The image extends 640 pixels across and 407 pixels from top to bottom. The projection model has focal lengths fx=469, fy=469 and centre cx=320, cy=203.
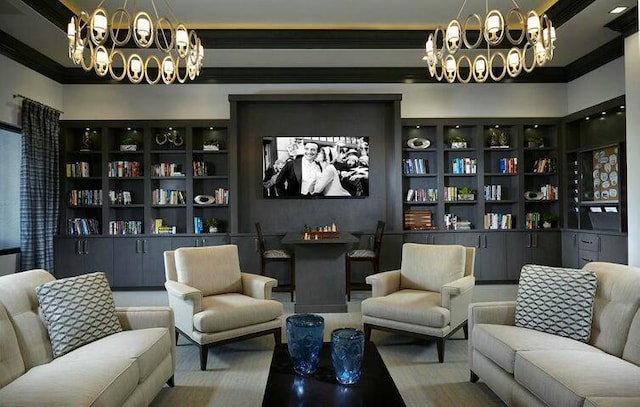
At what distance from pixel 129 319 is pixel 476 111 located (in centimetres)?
583

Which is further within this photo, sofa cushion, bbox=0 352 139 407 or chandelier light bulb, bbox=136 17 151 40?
chandelier light bulb, bbox=136 17 151 40

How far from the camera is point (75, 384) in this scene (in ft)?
7.02

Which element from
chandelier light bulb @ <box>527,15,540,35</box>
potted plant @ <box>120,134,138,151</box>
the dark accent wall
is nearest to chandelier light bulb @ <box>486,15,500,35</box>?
chandelier light bulb @ <box>527,15,540,35</box>

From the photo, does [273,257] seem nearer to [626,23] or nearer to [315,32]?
[315,32]

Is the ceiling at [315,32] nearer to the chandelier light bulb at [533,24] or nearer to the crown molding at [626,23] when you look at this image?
the crown molding at [626,23]

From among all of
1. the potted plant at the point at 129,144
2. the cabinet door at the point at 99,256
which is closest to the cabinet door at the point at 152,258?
the cabinet door at the point at 99,256

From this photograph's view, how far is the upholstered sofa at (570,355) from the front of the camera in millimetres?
2102

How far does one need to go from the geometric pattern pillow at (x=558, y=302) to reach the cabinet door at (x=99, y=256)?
560cm

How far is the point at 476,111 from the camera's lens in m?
7.12

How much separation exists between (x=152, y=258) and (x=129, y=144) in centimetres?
170

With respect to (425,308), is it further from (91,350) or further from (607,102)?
(607,102)

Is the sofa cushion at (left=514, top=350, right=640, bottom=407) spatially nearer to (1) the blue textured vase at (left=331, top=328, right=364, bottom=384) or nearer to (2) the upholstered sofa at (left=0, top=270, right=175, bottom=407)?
(1) the blue textured vase at (left=331, top=328, right=364, bottom=384)

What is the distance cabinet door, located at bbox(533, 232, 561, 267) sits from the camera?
A: 6.89m

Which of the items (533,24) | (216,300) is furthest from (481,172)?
(216,300)
